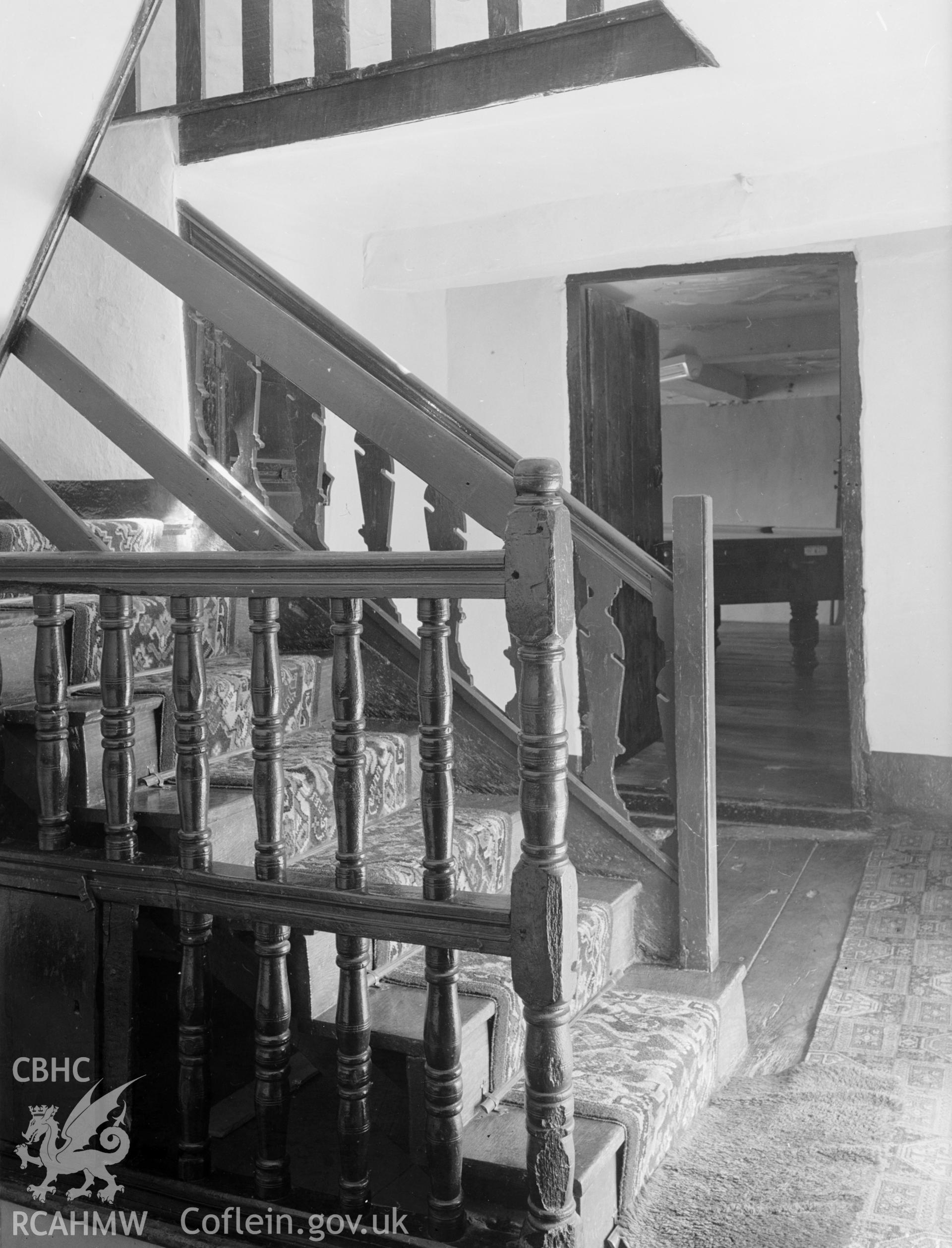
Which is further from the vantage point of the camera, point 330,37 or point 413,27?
point 330,37

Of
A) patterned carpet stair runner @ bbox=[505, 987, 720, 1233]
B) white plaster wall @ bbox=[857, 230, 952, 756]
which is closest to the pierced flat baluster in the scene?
patterned carpet stair runner @ bbox=[505, 987, 720, 1233]

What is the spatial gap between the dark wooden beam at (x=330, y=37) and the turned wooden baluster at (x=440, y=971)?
2.53 m

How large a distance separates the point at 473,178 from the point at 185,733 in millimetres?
2944

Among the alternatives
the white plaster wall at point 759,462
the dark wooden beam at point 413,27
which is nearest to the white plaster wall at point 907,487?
the dark wooden beam at point 413,27

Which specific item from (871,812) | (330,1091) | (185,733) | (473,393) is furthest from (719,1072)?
(473,393)

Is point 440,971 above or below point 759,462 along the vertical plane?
below

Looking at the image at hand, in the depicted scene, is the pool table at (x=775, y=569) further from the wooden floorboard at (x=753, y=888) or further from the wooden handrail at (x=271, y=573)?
the wooden handrail at (x=271, y=573)

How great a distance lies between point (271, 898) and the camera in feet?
6.36

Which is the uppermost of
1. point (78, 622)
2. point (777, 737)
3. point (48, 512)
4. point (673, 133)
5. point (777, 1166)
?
point (673, 133)

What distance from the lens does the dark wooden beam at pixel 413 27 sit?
3447mm

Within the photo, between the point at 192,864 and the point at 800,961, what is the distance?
2.18 metres

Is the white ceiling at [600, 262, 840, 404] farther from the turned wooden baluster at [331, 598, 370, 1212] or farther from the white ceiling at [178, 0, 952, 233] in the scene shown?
the turned wooden baluster at [331, 598, 370, 1212]

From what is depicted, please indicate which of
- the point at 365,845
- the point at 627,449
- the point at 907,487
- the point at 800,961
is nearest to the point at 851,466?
the point at 907,487

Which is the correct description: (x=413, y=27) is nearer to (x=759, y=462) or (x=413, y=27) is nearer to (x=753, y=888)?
(x=753, y=888)
